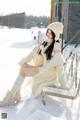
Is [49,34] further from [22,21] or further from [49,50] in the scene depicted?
[22,21]

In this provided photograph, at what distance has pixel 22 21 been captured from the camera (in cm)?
3494

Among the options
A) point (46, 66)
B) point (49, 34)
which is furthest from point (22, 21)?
point (46, 66)

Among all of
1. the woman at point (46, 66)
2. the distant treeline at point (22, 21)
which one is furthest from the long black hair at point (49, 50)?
the distant treeline at point (22, 21)

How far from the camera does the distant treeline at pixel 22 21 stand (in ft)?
115

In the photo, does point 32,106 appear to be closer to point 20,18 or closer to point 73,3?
point 73,3

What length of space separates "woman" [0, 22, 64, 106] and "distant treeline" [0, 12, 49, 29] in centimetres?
2924

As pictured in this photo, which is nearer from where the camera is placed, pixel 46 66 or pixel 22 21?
pixel 46 66

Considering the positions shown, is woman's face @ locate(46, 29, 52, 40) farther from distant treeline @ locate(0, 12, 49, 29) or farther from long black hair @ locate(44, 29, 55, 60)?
distant treeline @ locate(0, 12, 49, 29)

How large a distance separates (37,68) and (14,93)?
0.46 metres

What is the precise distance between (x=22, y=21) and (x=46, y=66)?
1187 inches

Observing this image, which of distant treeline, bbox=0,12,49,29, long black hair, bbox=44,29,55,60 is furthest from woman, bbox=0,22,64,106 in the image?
distant treeline, bbox=0,12,49,29

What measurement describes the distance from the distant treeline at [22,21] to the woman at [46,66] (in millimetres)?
29240

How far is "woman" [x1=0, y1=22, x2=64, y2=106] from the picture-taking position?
16.5ft

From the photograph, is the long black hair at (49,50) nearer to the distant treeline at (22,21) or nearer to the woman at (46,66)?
the woman at (46,66)
